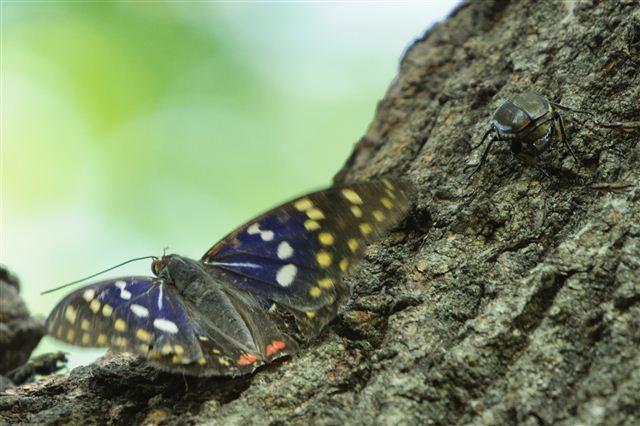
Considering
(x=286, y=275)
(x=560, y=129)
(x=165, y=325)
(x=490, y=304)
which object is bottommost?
(x=490, y=304)

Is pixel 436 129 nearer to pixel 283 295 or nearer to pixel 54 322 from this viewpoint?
pixel 283 295

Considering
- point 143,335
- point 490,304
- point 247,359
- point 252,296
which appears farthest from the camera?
point 252,296

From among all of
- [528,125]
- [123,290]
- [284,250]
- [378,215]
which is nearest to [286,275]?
[284,250]

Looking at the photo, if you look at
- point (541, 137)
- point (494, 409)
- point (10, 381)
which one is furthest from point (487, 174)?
point (10, 381)

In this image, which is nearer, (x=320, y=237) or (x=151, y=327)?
(x=151, y=327)

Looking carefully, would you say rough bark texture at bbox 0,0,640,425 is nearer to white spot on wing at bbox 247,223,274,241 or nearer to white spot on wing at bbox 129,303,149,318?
white spot on wing at bbox 129,303,149,318

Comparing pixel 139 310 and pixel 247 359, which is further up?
pixel 139 310

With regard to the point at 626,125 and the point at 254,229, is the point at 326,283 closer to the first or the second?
the point at 254,229

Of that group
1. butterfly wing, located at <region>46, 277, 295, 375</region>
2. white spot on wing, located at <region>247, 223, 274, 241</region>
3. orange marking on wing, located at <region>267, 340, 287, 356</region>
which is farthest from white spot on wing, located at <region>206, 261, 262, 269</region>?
orange marking on wing, located at <region>267, 340, 287, 356</region>
